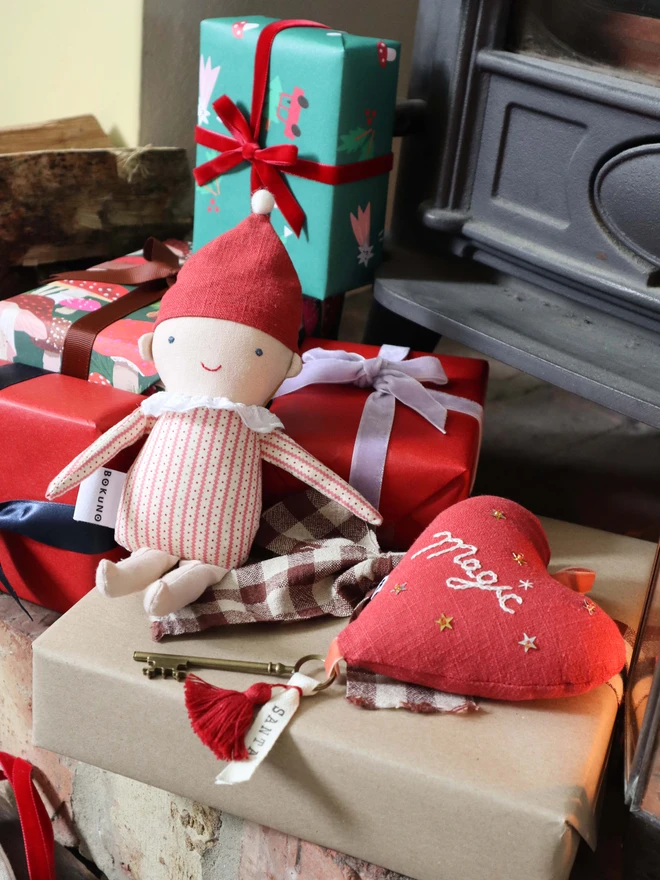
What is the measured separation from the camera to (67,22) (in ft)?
4.72

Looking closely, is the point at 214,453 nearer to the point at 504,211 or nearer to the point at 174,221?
the point at 504,211

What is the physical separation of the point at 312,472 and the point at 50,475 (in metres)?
0.26

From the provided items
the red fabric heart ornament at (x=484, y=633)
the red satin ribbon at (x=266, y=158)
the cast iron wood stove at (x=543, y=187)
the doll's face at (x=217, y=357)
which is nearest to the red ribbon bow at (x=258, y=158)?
the red satin ribbon at (x=266, y=158)

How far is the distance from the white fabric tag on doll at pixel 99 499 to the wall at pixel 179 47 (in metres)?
0.79

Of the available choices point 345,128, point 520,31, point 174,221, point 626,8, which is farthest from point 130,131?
point 626,8

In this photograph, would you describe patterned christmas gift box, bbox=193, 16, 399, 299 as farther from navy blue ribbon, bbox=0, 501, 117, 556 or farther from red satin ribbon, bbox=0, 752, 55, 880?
red satin ribbon, bbox=0, 752, 55, 880

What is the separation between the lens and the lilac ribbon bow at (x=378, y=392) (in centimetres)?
89

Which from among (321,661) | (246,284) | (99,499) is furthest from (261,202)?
(321,661)

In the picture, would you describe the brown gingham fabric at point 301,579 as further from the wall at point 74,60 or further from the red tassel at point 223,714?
the wall at point 74,60

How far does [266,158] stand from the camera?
106 cm

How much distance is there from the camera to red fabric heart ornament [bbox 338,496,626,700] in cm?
68

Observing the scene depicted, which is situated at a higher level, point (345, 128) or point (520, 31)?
point (520, 31)

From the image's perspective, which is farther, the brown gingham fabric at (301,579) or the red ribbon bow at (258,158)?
the red ribbon bow at (258,158)

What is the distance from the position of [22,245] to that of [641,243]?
0.88 m
